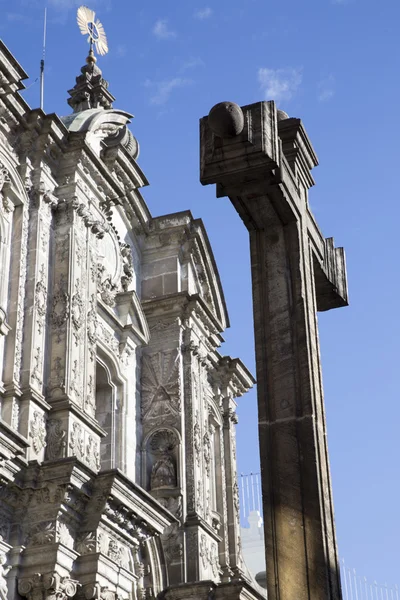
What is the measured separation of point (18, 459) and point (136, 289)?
21.3 ft

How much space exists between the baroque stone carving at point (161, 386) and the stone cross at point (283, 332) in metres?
10.7

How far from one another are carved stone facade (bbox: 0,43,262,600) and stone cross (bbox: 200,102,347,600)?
6.49 metres

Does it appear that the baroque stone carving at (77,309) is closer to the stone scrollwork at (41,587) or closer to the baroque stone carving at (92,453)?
the baroque stone carving at (92,453)

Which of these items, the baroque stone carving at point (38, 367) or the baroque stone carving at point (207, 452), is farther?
the baroque stone carving at point (207, 452)

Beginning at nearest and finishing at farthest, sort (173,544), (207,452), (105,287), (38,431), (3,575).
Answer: (3,575), (38,431), (173,544), (105,287), (207,452)

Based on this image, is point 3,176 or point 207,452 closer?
point 3,176

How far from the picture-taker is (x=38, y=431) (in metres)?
13.9

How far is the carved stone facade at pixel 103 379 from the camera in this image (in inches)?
523

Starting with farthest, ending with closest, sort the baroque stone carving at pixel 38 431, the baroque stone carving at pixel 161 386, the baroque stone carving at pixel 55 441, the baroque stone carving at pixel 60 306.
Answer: the baroque stone carving at pixel 161 386 → the baroque stone carving at pixel 60 306 → the baroque stone carving at pixel 55 441 → the baroque stone carving at pixel 38 431

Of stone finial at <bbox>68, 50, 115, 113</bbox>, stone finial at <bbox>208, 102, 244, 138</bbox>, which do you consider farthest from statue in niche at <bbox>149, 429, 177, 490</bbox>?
stone finial at <bbox>208, 102, 244, 138</bbox>

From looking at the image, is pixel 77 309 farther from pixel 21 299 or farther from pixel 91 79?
pixel 91 79

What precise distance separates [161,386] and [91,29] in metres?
8.25

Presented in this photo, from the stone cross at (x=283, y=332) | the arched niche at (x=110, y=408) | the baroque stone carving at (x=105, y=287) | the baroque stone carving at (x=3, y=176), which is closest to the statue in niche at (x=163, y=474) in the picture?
the arched niche at (x=110, y=408)

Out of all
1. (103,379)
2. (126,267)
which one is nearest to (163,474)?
(103,379)
